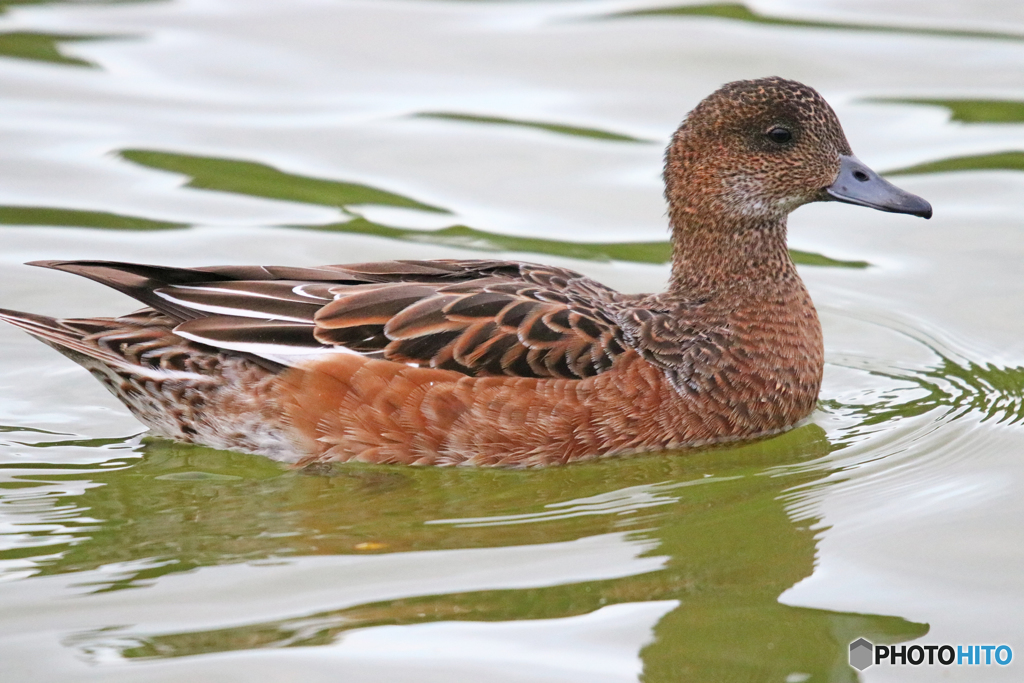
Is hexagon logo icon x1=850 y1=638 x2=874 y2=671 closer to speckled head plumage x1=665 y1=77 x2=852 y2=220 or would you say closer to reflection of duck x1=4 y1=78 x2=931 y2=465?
reflection of duck x1=4 y1=78 x2=931 y2=465

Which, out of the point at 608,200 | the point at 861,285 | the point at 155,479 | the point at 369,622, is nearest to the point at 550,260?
the point at 608,200

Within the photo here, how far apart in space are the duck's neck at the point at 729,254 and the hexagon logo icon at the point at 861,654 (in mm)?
2572

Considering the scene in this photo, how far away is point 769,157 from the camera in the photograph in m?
7.50

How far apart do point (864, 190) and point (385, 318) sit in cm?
250

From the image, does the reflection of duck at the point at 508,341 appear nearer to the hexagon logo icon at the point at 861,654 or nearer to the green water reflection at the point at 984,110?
the hexagon logo icon at the point at 861,654

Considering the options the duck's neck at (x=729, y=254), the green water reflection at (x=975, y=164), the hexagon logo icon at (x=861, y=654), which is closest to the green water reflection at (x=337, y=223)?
the green water reflection at (x=975, y=164)

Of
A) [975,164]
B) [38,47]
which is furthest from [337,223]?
[975,164]

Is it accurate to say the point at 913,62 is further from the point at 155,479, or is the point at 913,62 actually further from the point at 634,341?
the point at 155,479

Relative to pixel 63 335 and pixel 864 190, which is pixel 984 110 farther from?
pixel 63 335

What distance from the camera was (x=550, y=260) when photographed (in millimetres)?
9656

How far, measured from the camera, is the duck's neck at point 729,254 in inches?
301

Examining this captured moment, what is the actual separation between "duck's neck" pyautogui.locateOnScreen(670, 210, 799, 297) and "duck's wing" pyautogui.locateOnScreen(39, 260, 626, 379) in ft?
2.31

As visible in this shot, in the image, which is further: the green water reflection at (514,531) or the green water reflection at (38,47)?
the green water reflection at (38,47)

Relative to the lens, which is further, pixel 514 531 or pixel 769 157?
pixel 769 157
